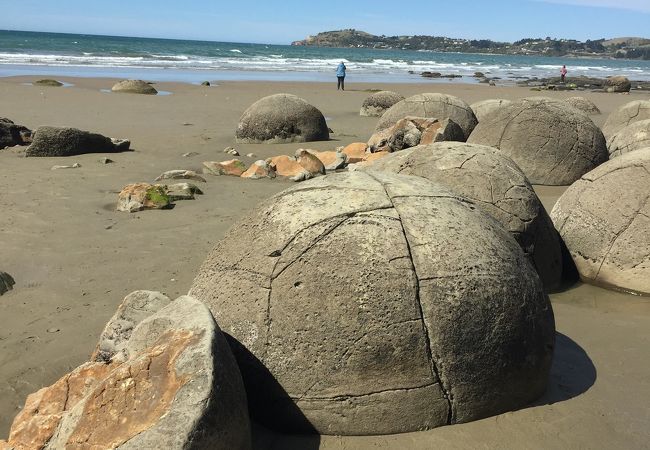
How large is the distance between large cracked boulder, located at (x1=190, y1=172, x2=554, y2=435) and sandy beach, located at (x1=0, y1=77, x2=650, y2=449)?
171 mm

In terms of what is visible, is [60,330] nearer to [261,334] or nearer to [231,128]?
[261,334]

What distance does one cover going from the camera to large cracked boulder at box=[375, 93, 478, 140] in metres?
13.2

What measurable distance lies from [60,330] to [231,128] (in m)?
12.7

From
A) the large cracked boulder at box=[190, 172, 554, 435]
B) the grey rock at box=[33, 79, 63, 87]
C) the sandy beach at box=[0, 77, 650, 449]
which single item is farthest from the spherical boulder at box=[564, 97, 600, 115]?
the grey rock at box=[33, 79, 63, 87]

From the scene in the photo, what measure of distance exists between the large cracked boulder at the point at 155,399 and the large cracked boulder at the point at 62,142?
1007 centimetres

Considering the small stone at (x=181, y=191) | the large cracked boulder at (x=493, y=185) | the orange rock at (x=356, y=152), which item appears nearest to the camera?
the large cracked boulder at (x=493, y=185)

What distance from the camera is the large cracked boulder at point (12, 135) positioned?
1362 centimetres

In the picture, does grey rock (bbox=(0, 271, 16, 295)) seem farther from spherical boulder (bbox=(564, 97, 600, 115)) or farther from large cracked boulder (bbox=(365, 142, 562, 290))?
spherical boulder (bbox=(564, 97, 600, 115))

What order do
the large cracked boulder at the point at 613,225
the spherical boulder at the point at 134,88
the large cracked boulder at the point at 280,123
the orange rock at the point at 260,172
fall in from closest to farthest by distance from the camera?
the large cracked boulder at the point at 613,225, the orange rock at the point at 260,172, the large cracked boulder at the point at 280,123, the spherical boulder at the point at 134,88

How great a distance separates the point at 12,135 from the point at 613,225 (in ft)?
39.0

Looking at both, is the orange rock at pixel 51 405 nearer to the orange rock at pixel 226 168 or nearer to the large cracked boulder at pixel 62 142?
the orange rock at pixel 226 168

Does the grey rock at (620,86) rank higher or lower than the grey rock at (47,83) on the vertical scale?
lower

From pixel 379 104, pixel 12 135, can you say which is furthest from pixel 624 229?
pixel 379 104

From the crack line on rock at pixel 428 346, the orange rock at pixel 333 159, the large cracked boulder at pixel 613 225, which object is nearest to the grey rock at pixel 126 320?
the crack line on rock at pixel 428 346
